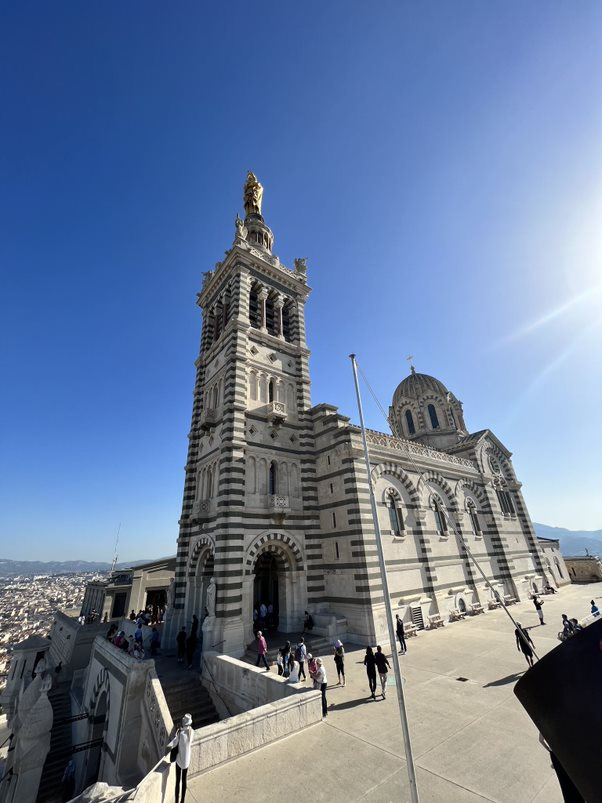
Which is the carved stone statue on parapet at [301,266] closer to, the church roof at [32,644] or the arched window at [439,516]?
the arched window at [439,516]

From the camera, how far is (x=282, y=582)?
65.0ft

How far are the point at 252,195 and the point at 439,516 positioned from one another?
30985 millimetres

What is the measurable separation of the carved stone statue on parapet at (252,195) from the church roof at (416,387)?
23.5m

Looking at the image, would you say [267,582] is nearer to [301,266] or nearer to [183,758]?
[183,758]

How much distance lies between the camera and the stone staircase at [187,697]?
12.4 m

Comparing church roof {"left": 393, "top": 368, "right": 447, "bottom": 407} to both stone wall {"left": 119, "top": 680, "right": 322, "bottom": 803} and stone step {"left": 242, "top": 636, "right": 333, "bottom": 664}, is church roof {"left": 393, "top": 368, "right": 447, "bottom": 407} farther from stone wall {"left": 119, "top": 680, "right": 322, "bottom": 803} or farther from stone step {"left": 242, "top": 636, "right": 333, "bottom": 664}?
stone wall {"left": 119, "top": 680, "right": 322, "bottom": 803}

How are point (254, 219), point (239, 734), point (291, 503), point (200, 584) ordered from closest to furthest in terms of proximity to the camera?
point (239, 734) → point (200, 584) → point (291, 503) → point (254, 219)

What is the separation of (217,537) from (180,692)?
6.07m

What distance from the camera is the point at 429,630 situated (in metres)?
19.4

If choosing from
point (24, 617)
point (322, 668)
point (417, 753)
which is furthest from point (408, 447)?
point (24, 617)

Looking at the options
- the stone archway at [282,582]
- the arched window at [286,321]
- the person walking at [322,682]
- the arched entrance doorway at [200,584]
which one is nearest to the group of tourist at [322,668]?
the person walking at [322,682]

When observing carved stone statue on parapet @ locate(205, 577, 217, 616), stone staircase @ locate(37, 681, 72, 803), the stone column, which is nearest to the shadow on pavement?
carved stone statue on parapet @ locate(205, 577, 217, 616)

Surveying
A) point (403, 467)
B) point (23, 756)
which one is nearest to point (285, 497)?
point (403, 467)

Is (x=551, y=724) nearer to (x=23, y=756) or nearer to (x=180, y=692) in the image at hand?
(x=180, y=692)
